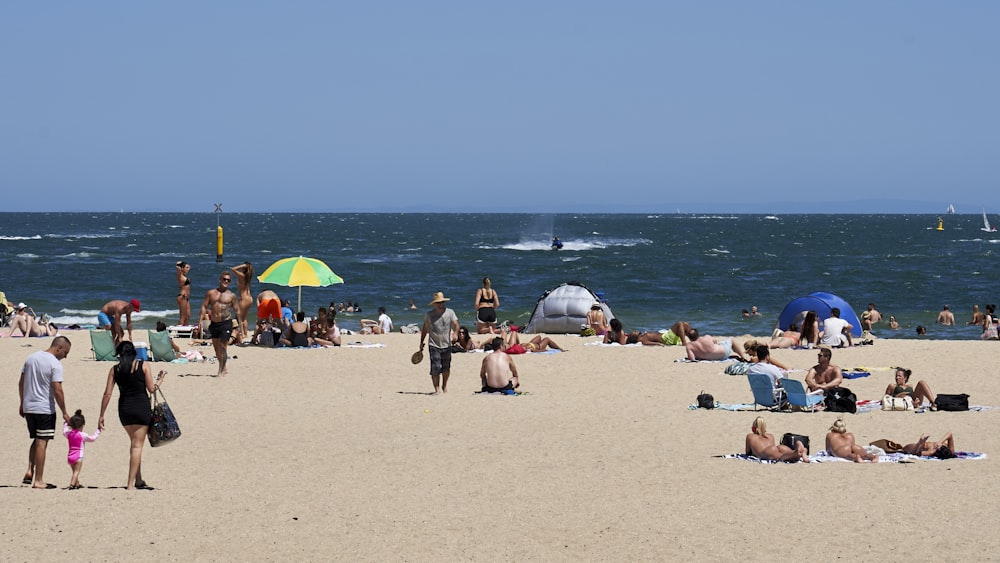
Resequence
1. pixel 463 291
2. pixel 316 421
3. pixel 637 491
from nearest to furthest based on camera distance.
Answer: pixel 637 491
pixel 316 421
pixel 463 291

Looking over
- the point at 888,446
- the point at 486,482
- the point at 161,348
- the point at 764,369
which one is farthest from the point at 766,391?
the point at 161,348

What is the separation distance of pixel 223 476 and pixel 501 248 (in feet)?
250

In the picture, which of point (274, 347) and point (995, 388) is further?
point (274, 347)

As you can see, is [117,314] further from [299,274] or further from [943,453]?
[943,453]

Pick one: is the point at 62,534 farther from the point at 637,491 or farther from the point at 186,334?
the point at 186,334

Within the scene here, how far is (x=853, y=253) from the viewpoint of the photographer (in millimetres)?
80438

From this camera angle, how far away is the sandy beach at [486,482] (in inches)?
323

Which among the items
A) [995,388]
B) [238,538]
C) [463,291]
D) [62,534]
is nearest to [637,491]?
[238,538]

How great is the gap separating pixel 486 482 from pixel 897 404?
6.06m

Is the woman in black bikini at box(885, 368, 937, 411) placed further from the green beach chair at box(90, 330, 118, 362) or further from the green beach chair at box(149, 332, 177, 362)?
the green beach chair at box(90, 330, 118, 362)

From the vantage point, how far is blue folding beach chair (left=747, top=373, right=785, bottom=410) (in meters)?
14.3

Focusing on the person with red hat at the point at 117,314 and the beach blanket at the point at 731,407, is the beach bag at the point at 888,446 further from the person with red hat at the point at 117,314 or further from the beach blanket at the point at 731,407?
the person with red hat at the point at 117,314

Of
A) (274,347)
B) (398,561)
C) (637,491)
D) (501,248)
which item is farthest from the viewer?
(501,248)

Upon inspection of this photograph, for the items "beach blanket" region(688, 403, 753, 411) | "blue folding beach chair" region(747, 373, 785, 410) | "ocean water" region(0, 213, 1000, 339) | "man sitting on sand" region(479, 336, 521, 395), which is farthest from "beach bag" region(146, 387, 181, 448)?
"ocean water" region(0, 213, 1000, 339)
